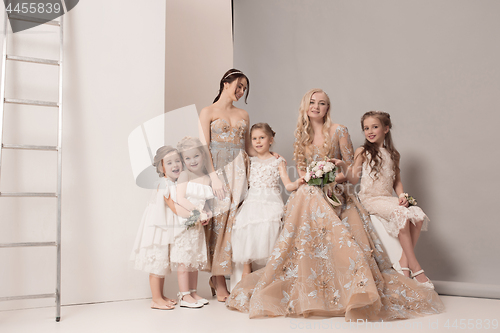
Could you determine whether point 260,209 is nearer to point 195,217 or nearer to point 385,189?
point 195,217

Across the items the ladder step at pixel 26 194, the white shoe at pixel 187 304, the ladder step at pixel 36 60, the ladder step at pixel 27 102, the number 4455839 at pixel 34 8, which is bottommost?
the white shoe at pixel 187 304

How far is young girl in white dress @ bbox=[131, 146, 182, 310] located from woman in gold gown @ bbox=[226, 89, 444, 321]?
59 cm

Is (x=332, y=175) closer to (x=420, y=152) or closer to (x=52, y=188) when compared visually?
(x=420, y=152)

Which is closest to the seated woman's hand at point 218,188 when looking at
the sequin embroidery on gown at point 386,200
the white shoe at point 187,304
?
the white shoe at point 187,304

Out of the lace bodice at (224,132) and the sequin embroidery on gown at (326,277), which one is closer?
the sequin embroidery on gown at (326,277)

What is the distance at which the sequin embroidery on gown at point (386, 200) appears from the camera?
11.3ft

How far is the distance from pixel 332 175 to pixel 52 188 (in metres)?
2.21

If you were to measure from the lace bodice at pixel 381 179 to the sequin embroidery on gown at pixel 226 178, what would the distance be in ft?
3.84

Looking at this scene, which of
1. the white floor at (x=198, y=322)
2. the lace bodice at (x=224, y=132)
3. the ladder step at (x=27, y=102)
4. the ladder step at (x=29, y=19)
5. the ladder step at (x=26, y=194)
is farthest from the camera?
the lace bodice at (x=224, y=132)

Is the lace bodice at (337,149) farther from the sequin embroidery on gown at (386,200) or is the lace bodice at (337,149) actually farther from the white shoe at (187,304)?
the white shoe at (187,304)

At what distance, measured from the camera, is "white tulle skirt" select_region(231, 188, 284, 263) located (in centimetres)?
319

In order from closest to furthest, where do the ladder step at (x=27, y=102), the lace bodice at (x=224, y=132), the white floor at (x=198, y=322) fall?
the white floor at (x=198, y=322) → the ladder step at (x=27, y=102) → the lace bodice at (x=224, y=132)

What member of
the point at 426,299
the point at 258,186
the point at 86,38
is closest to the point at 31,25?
the point at 86,38

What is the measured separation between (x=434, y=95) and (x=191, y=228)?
2848 mm
